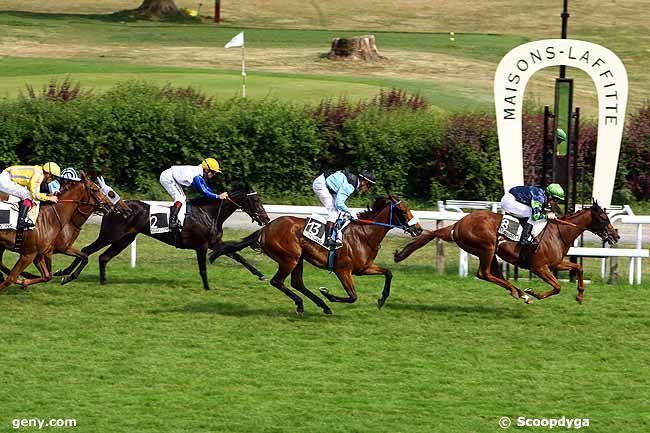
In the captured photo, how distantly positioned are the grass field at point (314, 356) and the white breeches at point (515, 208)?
1.01m

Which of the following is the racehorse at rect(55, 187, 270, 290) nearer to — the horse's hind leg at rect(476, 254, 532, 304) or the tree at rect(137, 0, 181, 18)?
the horse's hind leg at rect(476, 254, 532, 304)

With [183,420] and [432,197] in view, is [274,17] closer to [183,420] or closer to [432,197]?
[432,197]

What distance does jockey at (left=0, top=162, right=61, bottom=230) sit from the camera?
44.7 feet

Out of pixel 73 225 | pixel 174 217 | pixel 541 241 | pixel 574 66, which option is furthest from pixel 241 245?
pixel 574 66

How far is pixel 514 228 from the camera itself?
13.8 meters

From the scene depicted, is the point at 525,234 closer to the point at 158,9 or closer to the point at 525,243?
the point at 525,243

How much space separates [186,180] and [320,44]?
27516 millimetres

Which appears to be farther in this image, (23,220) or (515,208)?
(515,208)

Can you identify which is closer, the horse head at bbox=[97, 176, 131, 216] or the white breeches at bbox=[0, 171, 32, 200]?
the white breeches at bbox=[0, 171, 32, 200]

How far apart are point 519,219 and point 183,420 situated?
522 cm

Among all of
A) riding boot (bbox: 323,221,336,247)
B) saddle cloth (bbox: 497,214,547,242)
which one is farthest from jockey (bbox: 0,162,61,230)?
saddle cloth (bbox: 497,214,547,242)

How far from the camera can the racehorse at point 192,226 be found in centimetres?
1472

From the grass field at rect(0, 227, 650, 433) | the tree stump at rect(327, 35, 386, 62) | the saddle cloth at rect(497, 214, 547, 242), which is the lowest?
the grass field at rect(0, 227, 650, 433)

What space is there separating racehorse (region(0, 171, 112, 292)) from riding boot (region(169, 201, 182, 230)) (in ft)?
2.33
